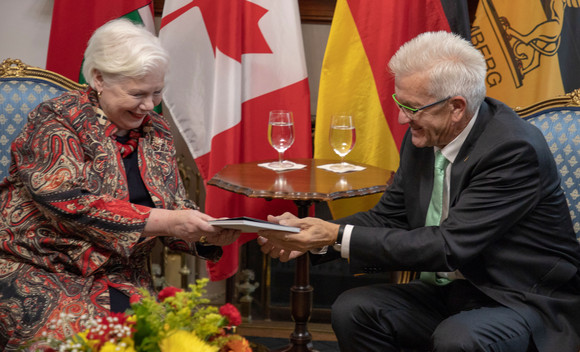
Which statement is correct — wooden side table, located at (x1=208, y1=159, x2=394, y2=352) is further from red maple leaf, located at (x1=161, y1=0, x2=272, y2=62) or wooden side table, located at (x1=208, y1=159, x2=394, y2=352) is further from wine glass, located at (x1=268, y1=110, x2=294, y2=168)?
red maple leaf, located at (x1=161, y1=0, x2=272, y2=62)

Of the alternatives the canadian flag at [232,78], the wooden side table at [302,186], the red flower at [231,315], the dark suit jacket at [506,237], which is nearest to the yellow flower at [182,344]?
the red flower at [231,315]

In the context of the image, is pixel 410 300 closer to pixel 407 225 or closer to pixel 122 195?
pixel 407 225

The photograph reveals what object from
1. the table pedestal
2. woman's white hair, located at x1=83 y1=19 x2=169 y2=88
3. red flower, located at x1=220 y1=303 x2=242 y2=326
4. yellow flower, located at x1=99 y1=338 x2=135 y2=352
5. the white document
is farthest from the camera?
the table pedestal

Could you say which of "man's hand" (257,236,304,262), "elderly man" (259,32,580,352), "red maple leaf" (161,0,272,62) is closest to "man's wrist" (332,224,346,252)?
"elderly man" (259,32,580,352)

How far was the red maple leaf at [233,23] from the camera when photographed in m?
3.25

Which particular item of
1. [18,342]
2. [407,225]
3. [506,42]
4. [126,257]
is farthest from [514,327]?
[506,42]

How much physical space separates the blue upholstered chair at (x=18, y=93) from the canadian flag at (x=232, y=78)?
733mm

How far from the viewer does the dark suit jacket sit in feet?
6.61

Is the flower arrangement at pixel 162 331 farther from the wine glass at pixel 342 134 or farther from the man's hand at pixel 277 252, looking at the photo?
the wine glass at pixel 342 134

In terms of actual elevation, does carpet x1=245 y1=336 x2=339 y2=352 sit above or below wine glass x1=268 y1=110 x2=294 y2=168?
below

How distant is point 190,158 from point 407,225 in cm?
161

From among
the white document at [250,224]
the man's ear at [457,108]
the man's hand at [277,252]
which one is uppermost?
the man's ear at [457,108]

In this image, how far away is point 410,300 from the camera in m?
2.26

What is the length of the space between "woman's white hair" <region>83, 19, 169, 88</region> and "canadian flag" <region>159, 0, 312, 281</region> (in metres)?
0.98
